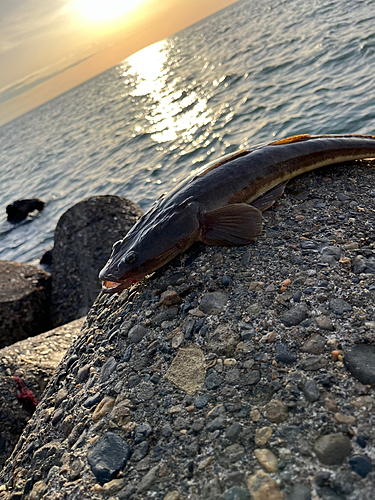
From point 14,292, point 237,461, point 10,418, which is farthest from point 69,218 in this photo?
point 237,461

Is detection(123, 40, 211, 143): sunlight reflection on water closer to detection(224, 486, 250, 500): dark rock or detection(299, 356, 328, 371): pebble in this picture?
detection(299, 356, 328, 371): pebble

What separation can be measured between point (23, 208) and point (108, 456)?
14921 millimetres

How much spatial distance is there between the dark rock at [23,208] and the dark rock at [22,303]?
27.3 ft

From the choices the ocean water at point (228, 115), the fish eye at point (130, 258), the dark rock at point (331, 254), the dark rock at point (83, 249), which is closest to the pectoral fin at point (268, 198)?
the dark rock at point (331, 254)

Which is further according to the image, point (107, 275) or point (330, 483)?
point (107, 275)

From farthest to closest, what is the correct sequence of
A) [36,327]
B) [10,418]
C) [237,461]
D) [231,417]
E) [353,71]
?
1. [353,71]
2. [36,327]
3. [10,418]
4. [231,417]
5. [237,461]

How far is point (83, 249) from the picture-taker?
7.02 meters

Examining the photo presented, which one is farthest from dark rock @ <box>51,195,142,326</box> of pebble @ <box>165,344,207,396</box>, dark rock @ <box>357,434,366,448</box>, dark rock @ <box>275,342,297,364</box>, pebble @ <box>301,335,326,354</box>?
dark rock @ <box>357,434,366,448</box>

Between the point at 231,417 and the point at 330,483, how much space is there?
569mm

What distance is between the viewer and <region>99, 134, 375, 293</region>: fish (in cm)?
313

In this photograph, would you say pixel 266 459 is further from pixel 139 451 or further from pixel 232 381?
pixel 139 451

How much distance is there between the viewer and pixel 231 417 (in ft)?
6.76

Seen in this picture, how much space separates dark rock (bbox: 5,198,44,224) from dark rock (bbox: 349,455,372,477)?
15.6 meters

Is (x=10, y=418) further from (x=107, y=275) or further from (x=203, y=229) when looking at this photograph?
(x=203, y=229)
